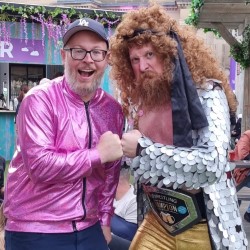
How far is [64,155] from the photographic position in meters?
2.15

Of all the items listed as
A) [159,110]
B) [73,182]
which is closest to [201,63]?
[159,110]

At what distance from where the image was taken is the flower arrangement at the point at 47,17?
939 cm

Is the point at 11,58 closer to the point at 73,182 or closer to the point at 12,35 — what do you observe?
the point at 12,35

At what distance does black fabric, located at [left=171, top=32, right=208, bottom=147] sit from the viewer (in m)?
2.31

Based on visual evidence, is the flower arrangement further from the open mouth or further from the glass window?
the open mouth

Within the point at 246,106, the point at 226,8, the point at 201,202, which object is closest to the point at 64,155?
the point at 201,202

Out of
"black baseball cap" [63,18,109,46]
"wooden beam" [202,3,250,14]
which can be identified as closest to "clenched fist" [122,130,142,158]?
"black baseball cap" [63,18,109,46]

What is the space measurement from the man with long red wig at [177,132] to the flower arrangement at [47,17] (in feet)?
22.9

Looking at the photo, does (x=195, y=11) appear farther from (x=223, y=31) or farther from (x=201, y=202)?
(x=201, y=202)

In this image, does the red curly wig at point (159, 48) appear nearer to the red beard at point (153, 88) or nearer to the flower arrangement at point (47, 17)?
the red beard at point (153, 88)

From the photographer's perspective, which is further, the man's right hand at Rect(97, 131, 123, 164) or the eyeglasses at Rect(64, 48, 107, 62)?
the eyeglasses at Rect(64, 48, 107, 62)

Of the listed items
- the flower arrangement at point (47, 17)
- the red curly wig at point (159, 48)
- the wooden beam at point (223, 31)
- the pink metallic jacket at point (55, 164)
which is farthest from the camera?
the flower arrangement at point (47, 17)

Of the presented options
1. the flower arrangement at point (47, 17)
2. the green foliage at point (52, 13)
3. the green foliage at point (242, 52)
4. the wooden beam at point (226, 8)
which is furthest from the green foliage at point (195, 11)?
the green foliage at point (52, 13)

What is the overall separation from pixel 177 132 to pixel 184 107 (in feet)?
0.40
